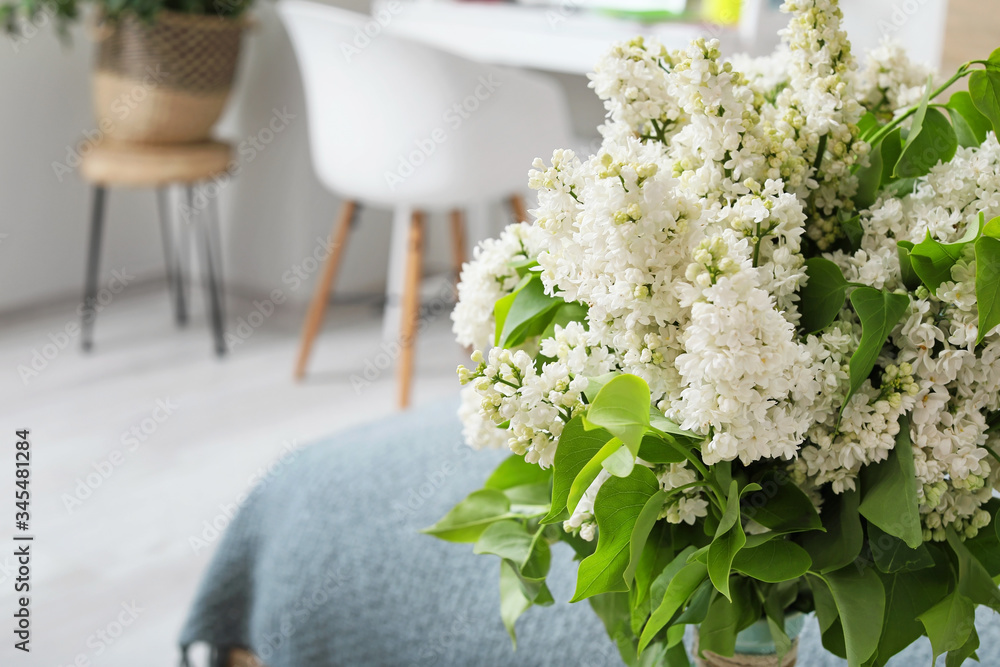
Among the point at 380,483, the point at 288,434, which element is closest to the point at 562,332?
the point at 380,483

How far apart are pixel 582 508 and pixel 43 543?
162 cm

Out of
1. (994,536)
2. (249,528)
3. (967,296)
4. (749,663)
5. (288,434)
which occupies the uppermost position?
(967,296)

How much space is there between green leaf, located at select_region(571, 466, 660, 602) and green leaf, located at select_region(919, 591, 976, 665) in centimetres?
12

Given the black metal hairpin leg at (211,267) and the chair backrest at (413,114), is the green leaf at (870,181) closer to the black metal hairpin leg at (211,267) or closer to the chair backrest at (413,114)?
the chair backrest at (413,114)

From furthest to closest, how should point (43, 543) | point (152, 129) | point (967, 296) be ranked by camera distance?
point (152, 129) → point (43, 543) → point (967, 296)

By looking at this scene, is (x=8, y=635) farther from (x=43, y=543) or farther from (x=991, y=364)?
(x=991, y=364)

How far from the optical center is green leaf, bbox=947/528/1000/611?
1.24 feet

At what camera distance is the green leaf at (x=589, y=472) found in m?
0.33

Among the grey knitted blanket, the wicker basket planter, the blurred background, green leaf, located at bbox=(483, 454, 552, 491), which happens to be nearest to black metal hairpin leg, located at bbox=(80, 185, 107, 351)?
the blurred background

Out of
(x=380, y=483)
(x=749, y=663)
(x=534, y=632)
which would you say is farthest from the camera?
(x=380, y=483)

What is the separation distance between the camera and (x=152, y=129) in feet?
7.88

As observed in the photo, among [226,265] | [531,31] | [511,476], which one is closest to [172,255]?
[226,265]

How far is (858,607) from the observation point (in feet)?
1.22

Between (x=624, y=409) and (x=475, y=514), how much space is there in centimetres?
17
